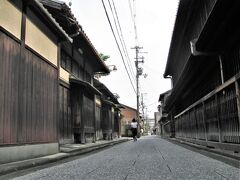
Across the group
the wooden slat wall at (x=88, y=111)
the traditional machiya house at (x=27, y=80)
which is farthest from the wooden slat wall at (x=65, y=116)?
the traditional machiya house at (x=27, y=80)

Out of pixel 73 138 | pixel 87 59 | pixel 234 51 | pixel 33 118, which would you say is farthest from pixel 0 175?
pixel 87 59

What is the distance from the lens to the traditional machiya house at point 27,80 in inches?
321

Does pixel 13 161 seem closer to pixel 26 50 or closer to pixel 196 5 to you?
pixel 26 50

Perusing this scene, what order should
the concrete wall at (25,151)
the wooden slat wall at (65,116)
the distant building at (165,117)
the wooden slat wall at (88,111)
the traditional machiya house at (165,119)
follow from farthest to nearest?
the distant building at (165,117) < the traditional machiya house at (165,119) < the wooden slat wall at (88,111) < the wooden slat wall at (65,116) < the concrete wall at (25,151)

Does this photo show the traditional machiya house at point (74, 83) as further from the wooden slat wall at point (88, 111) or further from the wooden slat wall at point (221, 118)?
the wooden slat wall at point (221, 118)

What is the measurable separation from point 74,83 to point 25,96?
778 cm

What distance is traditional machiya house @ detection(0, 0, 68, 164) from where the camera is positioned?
816 cm

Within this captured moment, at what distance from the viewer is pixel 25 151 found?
9117 millimetres

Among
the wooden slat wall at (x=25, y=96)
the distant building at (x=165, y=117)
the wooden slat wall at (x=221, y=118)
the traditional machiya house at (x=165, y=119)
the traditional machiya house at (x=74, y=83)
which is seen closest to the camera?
the wooden slat wall at (x=25, y=96)

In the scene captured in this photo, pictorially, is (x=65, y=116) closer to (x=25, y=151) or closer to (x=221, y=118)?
(x=25, y=151)

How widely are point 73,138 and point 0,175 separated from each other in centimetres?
1092

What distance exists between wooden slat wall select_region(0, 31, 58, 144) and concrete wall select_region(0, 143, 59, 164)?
18cm

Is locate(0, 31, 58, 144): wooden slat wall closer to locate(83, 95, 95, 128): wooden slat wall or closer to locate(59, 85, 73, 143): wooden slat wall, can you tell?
locate(59, 85, 73, 143): wooden slat wall

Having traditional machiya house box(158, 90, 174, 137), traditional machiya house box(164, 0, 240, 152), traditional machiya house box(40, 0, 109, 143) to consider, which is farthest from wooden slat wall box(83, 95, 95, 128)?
traditional machiya house box(158, 90, 174, 137)
